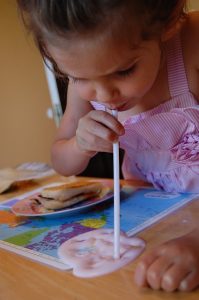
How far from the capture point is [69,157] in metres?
0.79

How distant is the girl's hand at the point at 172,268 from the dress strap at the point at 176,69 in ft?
1.22

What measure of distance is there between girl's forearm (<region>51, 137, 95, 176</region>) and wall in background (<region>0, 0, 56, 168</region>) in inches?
75.5

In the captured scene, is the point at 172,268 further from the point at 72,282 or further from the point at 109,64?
the point at 109,64

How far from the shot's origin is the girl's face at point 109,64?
0.44m

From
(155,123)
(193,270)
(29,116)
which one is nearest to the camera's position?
(193,270)

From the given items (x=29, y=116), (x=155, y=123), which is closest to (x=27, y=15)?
(x=155, y=123)

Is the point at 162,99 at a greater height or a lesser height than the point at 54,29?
lesser

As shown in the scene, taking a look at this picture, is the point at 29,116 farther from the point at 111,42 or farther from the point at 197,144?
the point at 111,42

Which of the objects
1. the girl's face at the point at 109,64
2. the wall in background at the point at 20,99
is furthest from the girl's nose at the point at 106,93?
the wall in background at the point at 20,99

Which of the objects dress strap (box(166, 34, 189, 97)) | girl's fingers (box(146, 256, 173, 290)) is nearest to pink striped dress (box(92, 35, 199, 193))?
dress strap (box(166, 34, 189, 97))

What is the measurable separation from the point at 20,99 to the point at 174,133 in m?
2.26

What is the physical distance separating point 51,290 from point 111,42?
0.29 meters

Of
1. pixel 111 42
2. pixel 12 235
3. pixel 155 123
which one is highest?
pixel 111 42

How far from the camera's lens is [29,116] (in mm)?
2865
